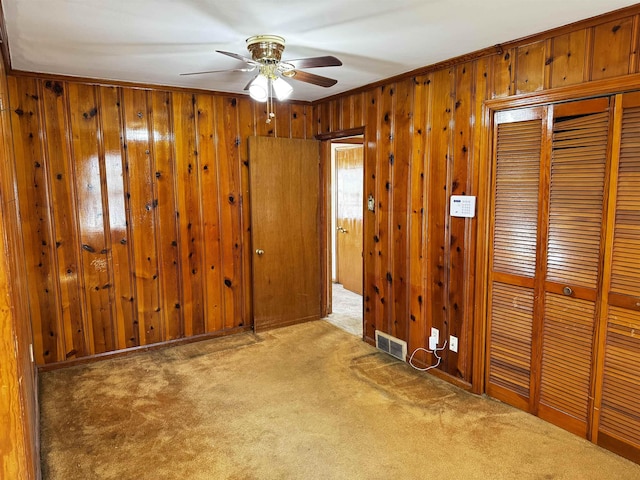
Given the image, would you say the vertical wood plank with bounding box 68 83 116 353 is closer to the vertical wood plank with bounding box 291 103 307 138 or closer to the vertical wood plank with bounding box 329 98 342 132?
the vertical wood plank with bounding box 291 103 307 138

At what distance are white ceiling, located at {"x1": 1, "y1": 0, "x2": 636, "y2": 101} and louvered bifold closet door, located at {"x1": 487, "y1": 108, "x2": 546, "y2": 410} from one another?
63cm

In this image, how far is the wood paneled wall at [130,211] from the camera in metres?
3.44

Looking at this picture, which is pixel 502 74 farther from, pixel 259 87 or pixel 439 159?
pixel 259 87

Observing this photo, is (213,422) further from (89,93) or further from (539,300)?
(89,93)

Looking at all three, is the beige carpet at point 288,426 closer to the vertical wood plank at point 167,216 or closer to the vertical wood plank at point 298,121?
the vertical wood plank at point 167,216

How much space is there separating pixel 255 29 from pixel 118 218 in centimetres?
224

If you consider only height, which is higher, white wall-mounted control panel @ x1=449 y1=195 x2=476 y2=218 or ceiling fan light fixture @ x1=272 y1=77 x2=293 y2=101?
ceiling fan light fixture @ x1=272 y1=77 x2=293 y2=101

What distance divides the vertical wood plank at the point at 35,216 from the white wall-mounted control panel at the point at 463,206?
3.30 meters

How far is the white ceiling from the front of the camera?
2113 mm

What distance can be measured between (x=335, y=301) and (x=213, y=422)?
3088mm

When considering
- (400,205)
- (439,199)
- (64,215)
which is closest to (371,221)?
(400,205)

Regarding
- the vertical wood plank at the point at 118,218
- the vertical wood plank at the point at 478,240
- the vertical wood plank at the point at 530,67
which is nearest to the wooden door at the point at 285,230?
the vertical wood plank at the point at 118,218

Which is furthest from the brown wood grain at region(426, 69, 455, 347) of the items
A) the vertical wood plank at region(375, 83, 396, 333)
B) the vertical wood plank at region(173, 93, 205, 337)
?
the vertical wood plank at region(173, 93, 205, 337)

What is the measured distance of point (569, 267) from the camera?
2.53 metres
